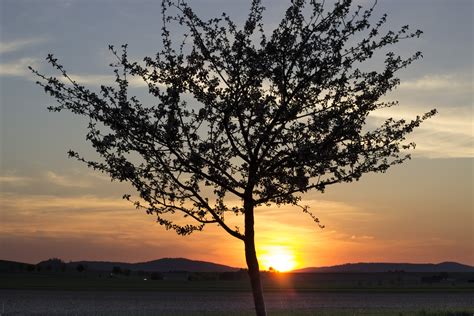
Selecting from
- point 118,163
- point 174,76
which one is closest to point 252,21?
point 174,76

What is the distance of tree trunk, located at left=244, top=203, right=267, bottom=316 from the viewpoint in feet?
72.4

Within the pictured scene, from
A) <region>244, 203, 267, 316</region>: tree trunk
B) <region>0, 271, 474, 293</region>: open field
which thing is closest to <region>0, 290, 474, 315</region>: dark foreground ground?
<region>244, 203, 267, 316</region>: tree trunk

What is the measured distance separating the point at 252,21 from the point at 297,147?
4.00 m

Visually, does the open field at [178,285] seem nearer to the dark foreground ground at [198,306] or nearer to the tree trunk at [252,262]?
the dark foreground ground at [198,306]

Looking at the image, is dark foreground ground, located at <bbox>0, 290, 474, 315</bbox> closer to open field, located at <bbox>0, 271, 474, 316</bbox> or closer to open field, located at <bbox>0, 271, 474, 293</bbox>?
open field, located at <bbox>0, 271, 474, 316</bbox>

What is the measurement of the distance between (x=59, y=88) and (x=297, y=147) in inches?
279

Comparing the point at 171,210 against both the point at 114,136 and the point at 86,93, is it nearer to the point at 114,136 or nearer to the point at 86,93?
the point at 114,136

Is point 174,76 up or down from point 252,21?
down

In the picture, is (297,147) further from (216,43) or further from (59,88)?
(59,88)

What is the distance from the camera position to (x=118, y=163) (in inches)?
842

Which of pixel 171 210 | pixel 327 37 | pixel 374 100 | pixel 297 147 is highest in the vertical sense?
pixel 327 37

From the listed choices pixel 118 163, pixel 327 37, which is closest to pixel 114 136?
pixel 118 163

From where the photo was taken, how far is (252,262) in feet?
73.0

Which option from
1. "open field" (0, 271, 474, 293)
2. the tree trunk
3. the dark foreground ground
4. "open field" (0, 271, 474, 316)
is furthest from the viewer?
"open field" (0, 271, 474, 293)
